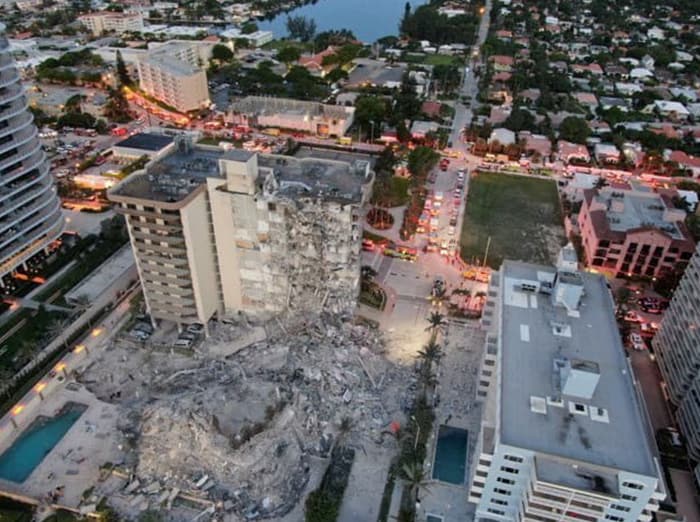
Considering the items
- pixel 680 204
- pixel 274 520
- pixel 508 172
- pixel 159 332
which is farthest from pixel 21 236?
pixel 680 204

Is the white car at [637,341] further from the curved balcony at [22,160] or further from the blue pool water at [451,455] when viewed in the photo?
the curved balcony at [22,160]

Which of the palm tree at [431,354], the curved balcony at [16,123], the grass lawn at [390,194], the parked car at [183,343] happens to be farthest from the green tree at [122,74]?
the palm tree at [431,354]

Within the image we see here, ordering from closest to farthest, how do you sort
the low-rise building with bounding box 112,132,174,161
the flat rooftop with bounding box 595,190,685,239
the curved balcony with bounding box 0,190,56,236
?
the curved balcony with bounding box 0,190,56,236
the flat rooftop with bounding box 595,190,685,239
the low-rise building with bounding box 112,132,174,161

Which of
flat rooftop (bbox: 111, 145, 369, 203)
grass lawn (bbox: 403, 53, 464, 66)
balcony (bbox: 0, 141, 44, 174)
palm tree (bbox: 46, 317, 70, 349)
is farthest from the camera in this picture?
grass lawn (bbox: 403, 53, 464, 66)

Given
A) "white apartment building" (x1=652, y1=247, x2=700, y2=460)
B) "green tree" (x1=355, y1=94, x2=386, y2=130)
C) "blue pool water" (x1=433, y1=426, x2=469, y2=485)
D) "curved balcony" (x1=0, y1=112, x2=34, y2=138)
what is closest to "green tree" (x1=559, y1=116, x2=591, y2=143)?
"green tree" (x1=355, y1=94, x2=386, y2=130)

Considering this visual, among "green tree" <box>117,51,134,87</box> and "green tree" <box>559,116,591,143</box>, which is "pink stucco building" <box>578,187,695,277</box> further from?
"green tree" <box>117,51,134,87</box>

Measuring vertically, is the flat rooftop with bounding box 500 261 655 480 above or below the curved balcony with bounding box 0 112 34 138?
below
